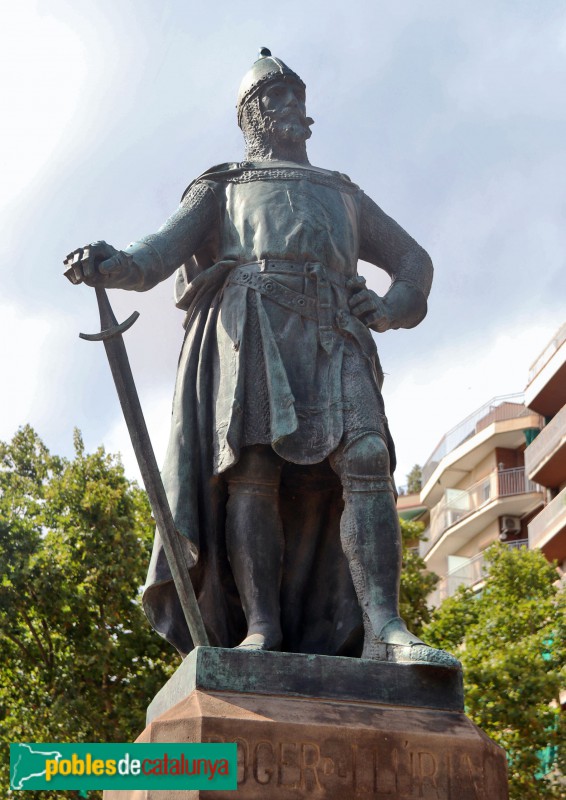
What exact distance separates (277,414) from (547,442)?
109 feet

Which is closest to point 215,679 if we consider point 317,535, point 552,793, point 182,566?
point 182,566

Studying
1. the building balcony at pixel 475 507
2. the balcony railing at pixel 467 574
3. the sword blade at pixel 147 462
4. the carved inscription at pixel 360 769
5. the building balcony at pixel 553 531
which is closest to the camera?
the carved inscription at pixel 360 769

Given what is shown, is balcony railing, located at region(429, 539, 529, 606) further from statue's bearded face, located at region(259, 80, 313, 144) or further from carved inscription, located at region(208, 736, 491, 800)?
carved inscription, located at region(208, 736, 491, 800)

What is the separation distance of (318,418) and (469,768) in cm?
180

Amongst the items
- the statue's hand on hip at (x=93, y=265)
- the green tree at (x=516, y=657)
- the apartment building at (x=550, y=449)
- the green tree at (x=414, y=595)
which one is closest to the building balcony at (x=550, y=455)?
the apartment building at (x=550, y=449)

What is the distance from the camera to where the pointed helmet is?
736cm

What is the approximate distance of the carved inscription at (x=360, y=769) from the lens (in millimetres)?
5336

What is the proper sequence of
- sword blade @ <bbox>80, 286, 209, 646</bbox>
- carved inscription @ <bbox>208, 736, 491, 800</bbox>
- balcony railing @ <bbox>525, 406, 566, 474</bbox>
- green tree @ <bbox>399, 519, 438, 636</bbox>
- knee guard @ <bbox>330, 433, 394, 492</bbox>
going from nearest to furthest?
carved inscription @ <bbox>208, 736, 491, 800</bbox> < sword blade @ <bbox>80, 286, 209, 646</bbox> < knee guard @ <bbox>330, 433, 394, 492</bbox> < green tree @ <bbox>399, 519, 438, 636</bbox> < balcony railing @ <bbox>525, 406, 566, 474</bbox>

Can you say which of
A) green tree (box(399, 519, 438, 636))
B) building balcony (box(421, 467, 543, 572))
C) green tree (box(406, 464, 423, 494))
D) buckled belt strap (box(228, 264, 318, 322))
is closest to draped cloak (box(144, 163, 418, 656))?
buckled belt strap (box(228, 264, 318, 322))

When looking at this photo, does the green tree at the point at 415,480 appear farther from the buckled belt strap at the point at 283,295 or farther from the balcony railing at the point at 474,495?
the buckled belt strap at the point at 283,295

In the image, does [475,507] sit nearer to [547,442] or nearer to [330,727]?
[547,442]

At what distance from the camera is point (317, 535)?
6793mm

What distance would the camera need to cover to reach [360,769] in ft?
17.9

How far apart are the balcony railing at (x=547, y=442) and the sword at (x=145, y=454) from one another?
31.5 metres
